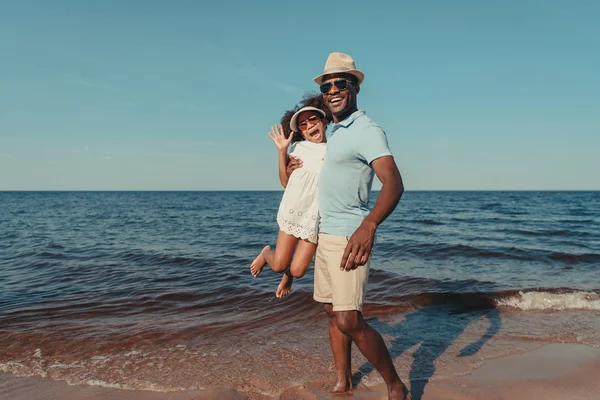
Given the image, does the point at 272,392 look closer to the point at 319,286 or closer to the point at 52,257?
the point at 319,286

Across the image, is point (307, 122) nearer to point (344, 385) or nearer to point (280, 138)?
point (280, 138)

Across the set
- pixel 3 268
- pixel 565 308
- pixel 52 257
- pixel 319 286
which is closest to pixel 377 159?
pixel 319 286

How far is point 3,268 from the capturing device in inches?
419

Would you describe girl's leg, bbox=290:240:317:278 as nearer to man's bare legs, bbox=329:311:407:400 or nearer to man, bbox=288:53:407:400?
man, bbox=288:53:407:400

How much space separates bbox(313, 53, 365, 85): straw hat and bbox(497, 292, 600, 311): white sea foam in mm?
5410

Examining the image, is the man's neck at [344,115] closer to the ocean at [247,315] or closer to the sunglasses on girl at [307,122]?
the sunglasses on girl at [307,122]

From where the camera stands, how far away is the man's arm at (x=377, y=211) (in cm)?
254

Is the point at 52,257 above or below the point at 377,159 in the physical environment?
below

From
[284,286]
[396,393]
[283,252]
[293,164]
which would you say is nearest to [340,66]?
[293,164]

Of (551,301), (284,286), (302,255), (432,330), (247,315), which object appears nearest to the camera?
(302,255)

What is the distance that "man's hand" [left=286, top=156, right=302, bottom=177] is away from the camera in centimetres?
369

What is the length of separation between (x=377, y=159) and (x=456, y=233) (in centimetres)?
1689

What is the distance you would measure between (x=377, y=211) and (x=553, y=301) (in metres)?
5.79

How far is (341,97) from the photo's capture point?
3.07 metres
